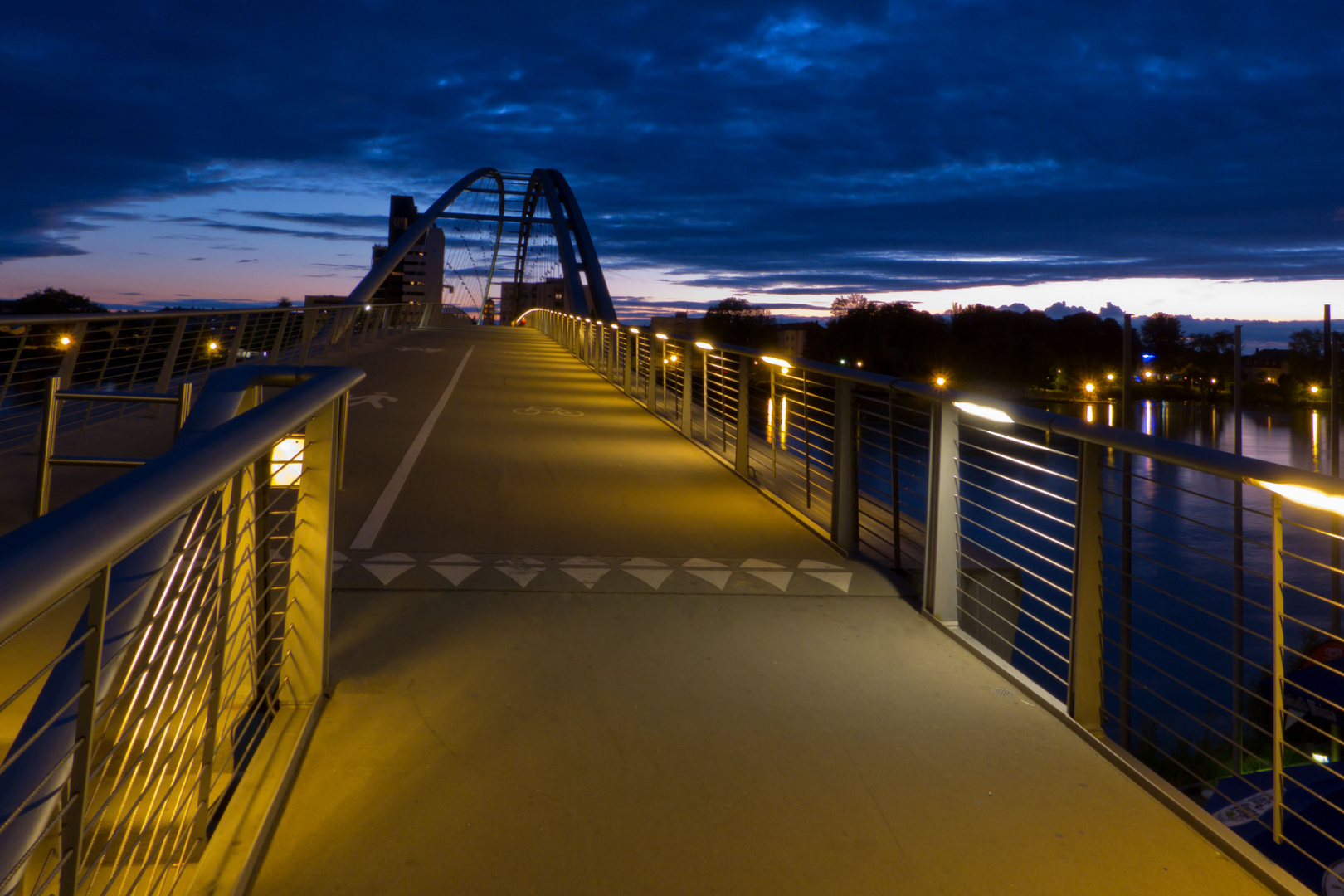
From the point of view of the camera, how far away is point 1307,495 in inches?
101

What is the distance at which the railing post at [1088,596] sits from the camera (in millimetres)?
3611

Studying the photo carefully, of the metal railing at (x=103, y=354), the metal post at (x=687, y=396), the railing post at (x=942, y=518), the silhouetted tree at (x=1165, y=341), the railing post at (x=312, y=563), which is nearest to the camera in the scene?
the railing post at (x=312, y=563)

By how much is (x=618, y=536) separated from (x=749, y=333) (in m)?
145

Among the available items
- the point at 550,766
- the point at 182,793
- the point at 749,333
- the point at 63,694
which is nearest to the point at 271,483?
the point at 182,793

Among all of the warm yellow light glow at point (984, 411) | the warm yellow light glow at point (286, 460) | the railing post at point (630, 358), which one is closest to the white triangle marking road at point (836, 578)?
the warm yellow light glow at point (984, 411)

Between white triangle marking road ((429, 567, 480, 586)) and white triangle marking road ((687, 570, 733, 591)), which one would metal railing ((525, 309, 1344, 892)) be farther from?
white triangle marking road ((429, 567, 480, 586))

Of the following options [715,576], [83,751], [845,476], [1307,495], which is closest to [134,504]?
[83,751]

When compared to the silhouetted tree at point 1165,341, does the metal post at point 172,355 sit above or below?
below

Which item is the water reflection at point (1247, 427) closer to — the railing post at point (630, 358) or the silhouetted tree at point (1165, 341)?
the silhouetted tree at point (1165, 341)

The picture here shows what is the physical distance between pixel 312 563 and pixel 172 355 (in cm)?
1006

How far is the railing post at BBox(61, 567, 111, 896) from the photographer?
1573mm

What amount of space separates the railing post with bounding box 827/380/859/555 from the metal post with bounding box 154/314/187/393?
8744 mm

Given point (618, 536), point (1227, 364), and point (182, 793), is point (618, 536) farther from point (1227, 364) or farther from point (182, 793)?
point (1227, 364)

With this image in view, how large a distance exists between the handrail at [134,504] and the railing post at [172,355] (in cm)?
1032
